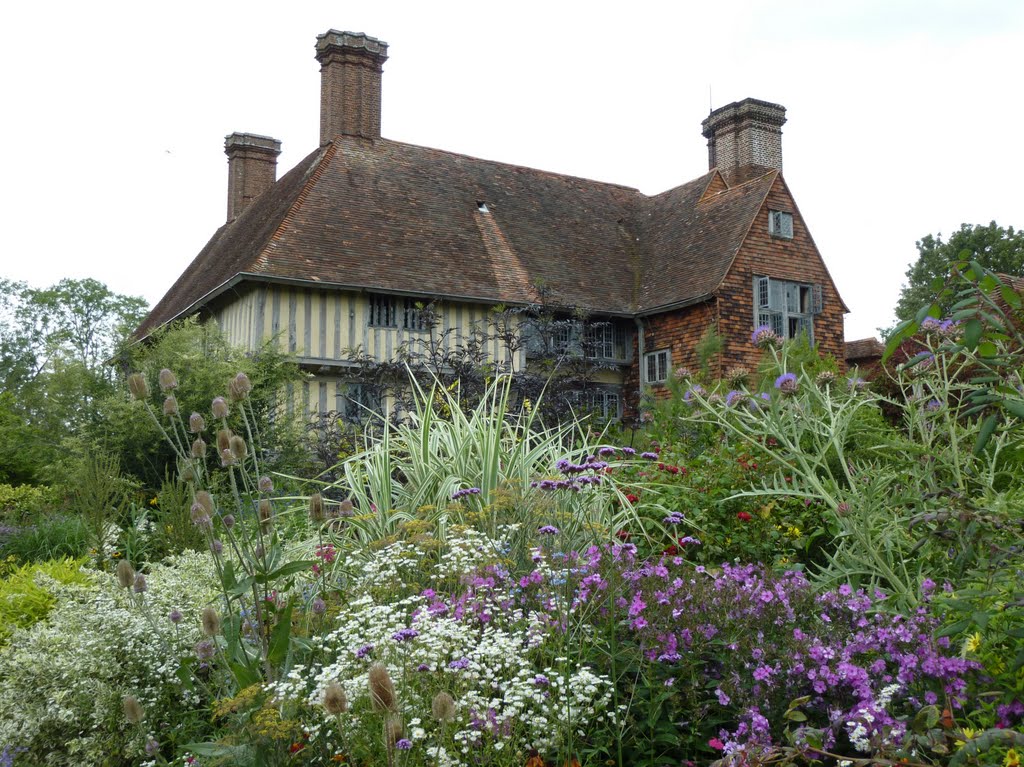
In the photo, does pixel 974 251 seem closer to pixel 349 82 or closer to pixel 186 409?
pixel 349 82

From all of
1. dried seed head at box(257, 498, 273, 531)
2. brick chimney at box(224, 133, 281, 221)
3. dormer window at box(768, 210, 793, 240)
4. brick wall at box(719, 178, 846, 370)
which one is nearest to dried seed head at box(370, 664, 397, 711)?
dried seed head at box(257, 498, 273, 531)

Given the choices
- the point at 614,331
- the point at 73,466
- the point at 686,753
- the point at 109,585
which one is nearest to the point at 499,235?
the point at 614,331

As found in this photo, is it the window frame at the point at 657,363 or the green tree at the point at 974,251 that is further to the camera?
the green tree at the point at 974,251

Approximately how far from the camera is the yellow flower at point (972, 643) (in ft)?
8.50

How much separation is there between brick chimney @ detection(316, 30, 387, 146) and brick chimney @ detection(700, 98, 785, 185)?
7.92 metres

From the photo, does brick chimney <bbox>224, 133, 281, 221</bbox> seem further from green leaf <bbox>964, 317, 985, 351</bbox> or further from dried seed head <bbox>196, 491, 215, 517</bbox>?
green leaf <bbox>964, 317, 985, 351</bbox>

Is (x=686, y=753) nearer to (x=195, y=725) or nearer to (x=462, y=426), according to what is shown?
(x=195, y=725)

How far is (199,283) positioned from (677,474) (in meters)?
15.8

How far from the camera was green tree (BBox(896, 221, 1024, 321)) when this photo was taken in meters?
35.2

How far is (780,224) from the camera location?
18797 mm

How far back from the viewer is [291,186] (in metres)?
19.0

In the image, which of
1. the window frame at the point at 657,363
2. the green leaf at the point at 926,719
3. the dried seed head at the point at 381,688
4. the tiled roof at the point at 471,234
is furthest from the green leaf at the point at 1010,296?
the window frame at the point at 657,363

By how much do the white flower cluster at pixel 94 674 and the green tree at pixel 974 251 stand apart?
3381 centimetres

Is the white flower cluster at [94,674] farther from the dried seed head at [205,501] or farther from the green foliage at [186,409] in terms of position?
the green foliage at [186,409]
